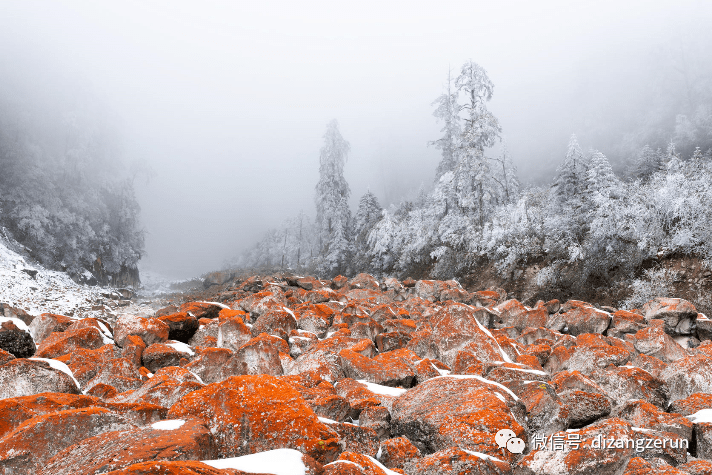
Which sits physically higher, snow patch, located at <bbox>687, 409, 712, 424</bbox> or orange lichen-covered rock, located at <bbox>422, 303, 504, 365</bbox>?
snow patch, located at <bbox>687, 409, 712, 424</bbox>

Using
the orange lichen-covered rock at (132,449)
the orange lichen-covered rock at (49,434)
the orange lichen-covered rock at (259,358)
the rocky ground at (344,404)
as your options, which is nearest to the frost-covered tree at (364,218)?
the rocky ground at (344,404)

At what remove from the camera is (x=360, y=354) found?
6.42m

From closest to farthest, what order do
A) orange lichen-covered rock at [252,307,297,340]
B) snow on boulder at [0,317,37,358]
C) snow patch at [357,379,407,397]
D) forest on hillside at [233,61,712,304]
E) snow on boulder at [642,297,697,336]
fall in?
snow patch at [357,379,407,397] → snow on boulder at [0,317,37,358] → orange lichen-covered rock at [252,307,297,340] → snow on boulder at [642,297,697,336] → forest on hillside at [233,61,712,304]

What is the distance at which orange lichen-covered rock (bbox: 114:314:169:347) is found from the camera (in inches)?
319

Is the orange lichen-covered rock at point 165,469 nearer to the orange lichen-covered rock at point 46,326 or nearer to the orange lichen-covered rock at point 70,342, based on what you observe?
the orange lichen-covered rock at point 70,342

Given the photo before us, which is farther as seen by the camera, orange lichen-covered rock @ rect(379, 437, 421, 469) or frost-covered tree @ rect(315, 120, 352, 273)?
frost-covered tree @ rect(315, 120, 352, 273)

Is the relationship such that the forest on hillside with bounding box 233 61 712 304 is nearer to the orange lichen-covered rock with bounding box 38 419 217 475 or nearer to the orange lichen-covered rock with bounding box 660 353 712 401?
the orange lichen-covered rock with bounding box 660 353 712 401

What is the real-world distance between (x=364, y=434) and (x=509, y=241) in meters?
19.2

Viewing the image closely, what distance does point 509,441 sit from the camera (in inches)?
147

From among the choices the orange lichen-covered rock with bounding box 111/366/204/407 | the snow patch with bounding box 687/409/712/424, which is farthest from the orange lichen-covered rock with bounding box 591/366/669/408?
the orange lichen-covered rock with bounding box 111/366/204/407

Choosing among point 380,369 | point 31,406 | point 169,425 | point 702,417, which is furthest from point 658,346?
point 31,406

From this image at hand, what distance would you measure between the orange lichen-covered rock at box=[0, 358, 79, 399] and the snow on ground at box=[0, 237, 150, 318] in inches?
430

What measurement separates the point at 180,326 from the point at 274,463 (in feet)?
23.2

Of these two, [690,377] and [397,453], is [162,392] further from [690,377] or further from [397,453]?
[690,377]
